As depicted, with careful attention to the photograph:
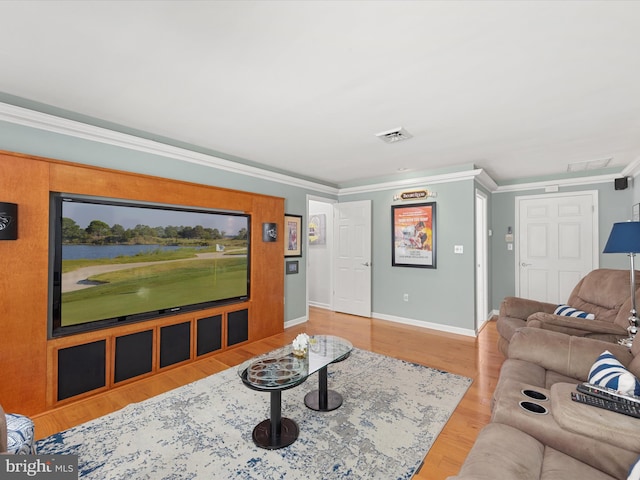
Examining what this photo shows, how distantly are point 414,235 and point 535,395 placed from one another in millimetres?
3327

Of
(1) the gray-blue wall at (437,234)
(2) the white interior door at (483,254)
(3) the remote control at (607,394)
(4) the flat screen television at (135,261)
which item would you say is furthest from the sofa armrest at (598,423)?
(2) the white interior door at (483,254)

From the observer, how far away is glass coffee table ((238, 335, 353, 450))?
1928 millimetres

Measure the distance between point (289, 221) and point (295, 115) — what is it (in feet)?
7.16

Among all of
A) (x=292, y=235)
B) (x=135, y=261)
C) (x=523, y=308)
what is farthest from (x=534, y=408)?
(x=292, y=235)

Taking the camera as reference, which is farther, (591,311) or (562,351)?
(591,311)

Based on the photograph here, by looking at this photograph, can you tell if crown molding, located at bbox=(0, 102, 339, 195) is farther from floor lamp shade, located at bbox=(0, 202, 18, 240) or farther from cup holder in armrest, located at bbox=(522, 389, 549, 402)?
cup holder in armrest, located at bbox=(522, 389, 549, 402)

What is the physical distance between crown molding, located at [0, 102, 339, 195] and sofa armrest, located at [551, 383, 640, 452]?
3681 millimetres

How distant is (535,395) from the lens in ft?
4.85

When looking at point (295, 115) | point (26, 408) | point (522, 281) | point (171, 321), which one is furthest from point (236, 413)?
point (522, 281)

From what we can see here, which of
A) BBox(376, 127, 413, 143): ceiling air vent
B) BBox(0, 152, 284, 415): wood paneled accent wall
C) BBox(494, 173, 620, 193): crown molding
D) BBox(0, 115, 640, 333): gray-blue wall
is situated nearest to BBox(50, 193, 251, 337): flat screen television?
BBox(0, 152, 284, 415): wood paneled accent wall

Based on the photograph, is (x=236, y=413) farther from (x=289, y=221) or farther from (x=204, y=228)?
(x=289, y=221)

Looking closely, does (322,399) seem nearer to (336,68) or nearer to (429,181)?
(336,68)

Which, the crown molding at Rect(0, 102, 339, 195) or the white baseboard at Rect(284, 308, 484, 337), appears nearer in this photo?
the crown molding at Rect(0, 102, 339, 195)

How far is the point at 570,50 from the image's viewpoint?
1640 millimetres
